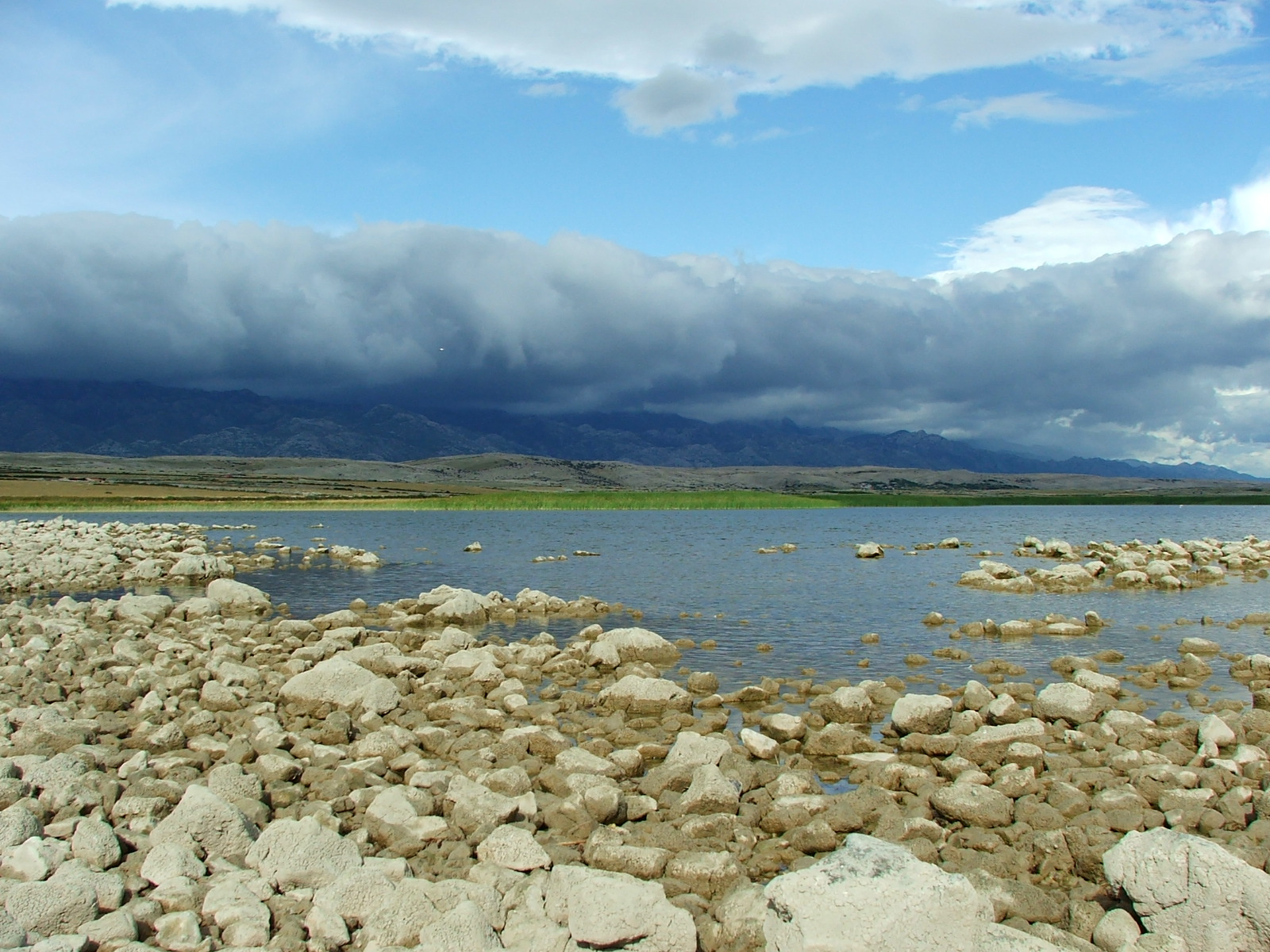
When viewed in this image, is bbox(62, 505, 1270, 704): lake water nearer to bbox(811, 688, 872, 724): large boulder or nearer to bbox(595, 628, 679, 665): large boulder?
bbox(595, 628, 679, 665): large boulder

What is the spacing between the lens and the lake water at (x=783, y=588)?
2148 centimetres

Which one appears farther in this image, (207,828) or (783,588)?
(783,588)

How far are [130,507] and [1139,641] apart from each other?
109 meters

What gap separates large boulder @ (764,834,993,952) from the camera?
648cm

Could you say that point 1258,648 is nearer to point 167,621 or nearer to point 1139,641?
point 1139,641

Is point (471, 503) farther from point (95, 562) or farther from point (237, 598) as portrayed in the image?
point (237, 598)

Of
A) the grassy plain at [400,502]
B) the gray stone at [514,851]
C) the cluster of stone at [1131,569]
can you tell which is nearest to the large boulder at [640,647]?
the gray stone at [514,851]

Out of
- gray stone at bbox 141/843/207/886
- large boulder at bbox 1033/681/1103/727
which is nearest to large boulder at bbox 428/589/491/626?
large boulder at bbox 1033/681/1103/727

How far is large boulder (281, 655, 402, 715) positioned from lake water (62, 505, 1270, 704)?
6.94m

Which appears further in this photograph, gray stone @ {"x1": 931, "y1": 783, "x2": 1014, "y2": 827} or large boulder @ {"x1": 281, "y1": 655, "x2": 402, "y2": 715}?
large boulder @ {"x1": 281, "y1": 655, "x2": 402, "y2": 715}

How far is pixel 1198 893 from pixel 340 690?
483 inches

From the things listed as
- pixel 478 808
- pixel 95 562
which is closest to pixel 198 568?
pixel 95 562

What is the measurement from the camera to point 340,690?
14852mm

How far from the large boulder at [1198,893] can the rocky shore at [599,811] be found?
0.02 meters
